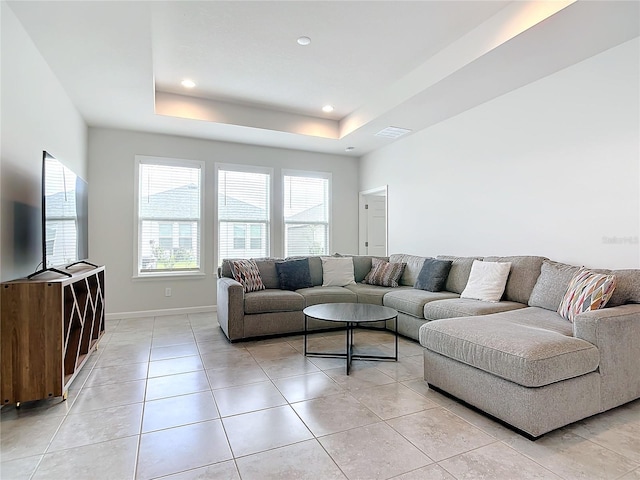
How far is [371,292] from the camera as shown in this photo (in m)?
4.22

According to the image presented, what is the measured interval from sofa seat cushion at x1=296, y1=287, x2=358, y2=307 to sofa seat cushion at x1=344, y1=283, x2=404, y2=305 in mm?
78

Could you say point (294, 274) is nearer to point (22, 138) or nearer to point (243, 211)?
point (243, 211)

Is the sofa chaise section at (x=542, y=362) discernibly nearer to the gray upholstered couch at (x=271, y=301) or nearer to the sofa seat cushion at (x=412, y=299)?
the sofa seat cushion at (x=412, y=299)

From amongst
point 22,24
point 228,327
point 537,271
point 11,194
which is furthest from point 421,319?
point 22,24

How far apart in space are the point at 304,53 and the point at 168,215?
3.09m

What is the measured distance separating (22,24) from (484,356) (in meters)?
3.82

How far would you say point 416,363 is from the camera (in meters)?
3.03

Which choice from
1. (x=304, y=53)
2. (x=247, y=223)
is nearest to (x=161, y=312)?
(x=247, y=223)

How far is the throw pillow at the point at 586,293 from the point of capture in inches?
91.9

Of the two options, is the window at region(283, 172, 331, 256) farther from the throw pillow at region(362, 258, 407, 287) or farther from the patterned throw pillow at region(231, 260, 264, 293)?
the patterned throw pillow at region(231, 260, 264, 293)

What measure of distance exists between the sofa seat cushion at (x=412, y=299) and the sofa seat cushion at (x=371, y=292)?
0.11 metres

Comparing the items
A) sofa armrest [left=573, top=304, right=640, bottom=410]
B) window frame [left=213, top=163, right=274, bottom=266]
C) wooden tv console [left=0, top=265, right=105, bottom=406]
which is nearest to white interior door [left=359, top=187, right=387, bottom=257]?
window frame [left=213, top=163, right=274, bottom=266]

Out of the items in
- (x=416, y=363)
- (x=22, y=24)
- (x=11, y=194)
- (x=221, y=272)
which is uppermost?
(x=22, y=24)

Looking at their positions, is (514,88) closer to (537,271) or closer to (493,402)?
(537,271)
